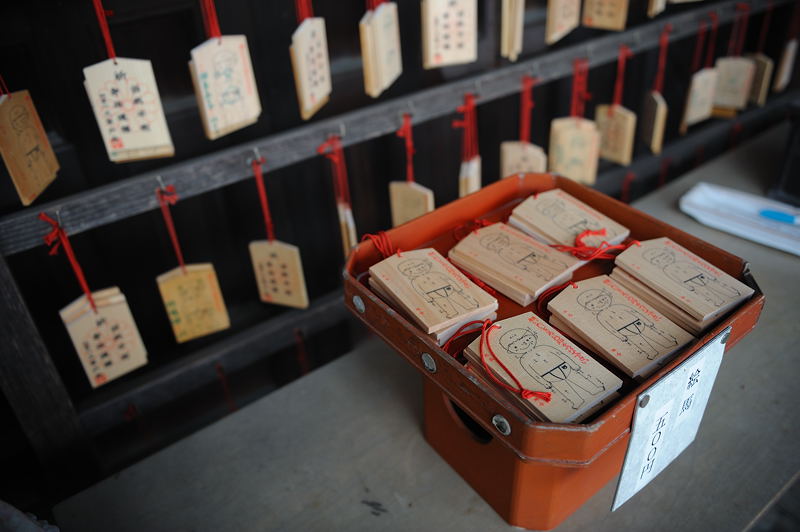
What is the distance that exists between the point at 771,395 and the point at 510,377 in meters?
0.74

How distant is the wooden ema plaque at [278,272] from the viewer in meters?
1.65

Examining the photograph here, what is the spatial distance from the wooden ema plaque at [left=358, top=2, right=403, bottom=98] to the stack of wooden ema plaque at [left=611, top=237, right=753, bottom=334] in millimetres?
816

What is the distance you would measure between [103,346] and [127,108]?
580 mm

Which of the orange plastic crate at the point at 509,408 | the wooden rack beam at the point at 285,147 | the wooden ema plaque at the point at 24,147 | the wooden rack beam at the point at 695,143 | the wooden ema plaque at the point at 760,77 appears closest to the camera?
the orange plastic crate at the point at 509,408

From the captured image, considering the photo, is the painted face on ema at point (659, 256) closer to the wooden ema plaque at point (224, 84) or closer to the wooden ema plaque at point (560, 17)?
the wooden ema plaque at point (224, 84)

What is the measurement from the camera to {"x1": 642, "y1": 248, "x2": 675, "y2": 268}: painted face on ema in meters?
1.11

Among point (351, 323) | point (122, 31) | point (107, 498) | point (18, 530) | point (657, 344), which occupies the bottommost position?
point (351, 323)

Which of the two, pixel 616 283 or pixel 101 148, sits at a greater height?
pixel 101 148

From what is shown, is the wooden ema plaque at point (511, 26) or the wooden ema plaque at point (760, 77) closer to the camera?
the wooden ema plaque at point (511, 26)

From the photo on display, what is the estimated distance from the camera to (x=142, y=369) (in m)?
1.71

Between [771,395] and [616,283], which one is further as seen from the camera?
[771,395]

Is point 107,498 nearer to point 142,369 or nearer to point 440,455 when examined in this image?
point 142,369

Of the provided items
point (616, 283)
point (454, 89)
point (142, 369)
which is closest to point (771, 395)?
point (616, 283)

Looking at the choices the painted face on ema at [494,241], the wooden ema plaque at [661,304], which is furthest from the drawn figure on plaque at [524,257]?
the wooden ema plaque at [661,304]
